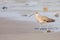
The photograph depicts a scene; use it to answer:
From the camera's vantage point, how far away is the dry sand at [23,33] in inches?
251

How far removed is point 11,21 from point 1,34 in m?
2.12

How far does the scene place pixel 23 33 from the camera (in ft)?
22.5

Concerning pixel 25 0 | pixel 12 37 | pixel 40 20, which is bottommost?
pixel 12 37

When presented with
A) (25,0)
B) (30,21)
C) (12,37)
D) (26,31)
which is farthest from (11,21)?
(25,0)

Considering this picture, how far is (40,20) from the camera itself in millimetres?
7418

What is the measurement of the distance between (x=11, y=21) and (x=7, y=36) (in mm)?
2425

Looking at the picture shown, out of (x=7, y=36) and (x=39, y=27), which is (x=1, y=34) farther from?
(x=39, y=27)

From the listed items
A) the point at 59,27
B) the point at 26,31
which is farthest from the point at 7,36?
the point at 59,27

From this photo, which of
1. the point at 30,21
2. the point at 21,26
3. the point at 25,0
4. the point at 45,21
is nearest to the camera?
the point at 45,21

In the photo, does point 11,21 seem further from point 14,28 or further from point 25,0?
point 25,0

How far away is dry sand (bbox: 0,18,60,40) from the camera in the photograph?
6372mm

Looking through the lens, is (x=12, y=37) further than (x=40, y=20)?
No

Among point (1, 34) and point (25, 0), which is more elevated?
point (25, 0)

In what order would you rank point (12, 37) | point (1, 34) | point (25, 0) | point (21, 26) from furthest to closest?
point (25, 0)
point (21, 26)
point (1, 34)
point (12, 37)
